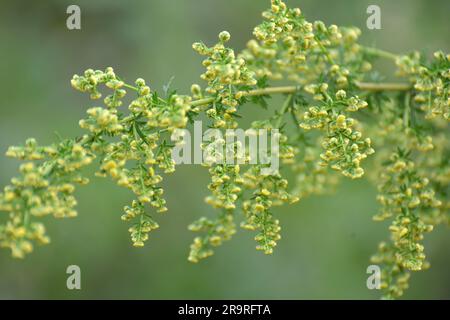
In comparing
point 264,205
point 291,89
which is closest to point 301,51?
point 291,89

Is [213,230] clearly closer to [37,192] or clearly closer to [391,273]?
[391,273]

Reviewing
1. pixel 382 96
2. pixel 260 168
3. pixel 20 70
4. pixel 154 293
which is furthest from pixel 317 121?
pixel 20 70

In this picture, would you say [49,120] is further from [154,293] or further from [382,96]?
[382,96]

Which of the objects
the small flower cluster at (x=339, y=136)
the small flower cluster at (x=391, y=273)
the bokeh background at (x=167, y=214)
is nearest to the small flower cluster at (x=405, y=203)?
the small flower cluster at (x=391, y=273)

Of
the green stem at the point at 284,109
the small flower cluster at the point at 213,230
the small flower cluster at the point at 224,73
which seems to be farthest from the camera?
the small flower cluster at the point at 213,230

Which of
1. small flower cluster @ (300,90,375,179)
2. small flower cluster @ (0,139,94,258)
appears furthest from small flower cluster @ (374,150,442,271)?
small flower cluster @ (0,139,94,258)

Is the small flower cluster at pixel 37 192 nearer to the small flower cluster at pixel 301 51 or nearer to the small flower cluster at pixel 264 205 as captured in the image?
the small flower cluster at pixel 264 205
